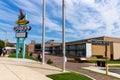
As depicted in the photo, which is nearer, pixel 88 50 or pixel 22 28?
pixel 22 28

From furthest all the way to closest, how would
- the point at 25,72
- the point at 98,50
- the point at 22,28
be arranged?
the point at 98,50
the point at 22,28
the point at 25,72

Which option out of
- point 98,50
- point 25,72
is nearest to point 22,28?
point 25,72

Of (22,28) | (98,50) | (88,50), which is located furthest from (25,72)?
(98,50)

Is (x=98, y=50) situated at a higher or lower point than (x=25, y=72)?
higher

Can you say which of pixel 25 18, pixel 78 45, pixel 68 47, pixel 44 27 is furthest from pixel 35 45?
pixel 44 27

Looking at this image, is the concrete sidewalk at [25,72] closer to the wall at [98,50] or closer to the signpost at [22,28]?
the signpost at [22,28]

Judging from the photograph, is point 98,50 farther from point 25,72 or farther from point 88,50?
point 25,72

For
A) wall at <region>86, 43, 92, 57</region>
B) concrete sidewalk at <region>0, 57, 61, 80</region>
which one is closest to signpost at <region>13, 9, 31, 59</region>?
concrete sidewalk at <region>0, 57, 61, 80</region>

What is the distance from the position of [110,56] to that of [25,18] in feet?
122

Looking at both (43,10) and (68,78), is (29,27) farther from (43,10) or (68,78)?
(68,78)

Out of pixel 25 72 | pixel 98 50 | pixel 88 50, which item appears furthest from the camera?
pixel 98 50

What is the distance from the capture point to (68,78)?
16078 millimetres

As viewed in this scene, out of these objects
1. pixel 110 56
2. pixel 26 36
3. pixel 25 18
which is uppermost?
pixel 25 18

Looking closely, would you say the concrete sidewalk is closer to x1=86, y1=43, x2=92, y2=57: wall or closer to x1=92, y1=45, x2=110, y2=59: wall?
x1=86, y1=43, x2=92, y2=57: wall
